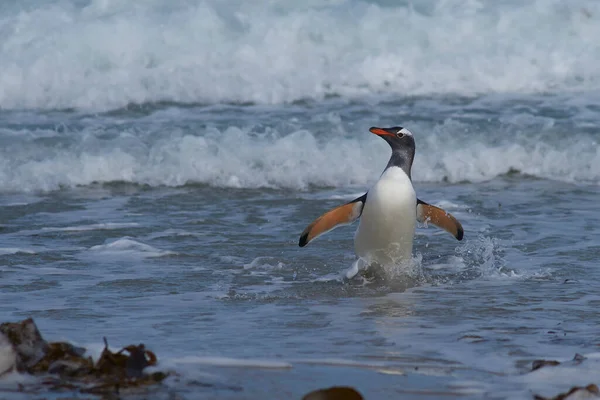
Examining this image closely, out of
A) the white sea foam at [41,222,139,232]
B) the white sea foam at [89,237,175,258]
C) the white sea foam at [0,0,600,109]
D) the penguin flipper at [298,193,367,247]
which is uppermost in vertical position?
the white sea foam at [0,0,600,109]

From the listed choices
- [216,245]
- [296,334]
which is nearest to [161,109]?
[216,245]

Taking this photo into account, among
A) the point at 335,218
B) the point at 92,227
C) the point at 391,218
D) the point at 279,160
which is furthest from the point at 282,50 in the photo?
the point at 391,218

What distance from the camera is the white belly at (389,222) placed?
269 inches

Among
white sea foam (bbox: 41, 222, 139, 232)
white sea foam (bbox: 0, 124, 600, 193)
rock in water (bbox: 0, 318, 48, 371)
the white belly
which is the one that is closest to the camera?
rock in water (bbox: 0, 318, 48, 371)

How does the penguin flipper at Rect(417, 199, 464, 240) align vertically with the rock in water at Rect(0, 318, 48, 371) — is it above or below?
above

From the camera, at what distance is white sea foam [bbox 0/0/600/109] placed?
15.1 meters

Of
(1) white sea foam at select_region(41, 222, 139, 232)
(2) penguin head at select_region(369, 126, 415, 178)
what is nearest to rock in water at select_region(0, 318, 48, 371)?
(2) penguin head at select_region(369, 126, 415, 178)

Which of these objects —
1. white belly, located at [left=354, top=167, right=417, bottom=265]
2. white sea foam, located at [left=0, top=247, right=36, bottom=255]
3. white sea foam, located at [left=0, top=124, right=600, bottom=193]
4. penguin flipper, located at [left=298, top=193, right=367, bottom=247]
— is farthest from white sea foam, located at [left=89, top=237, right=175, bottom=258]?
white sea foam, located at [left=0, top=124, right=600, bottom=193]

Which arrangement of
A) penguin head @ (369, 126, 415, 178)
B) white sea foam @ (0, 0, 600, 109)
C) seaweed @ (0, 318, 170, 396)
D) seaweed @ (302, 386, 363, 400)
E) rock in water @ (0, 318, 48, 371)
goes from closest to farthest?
1. seaweed @ (302, 386, 363, 400)
2. seaweed @ (0, 318, 170, 396)
3. rock in water @ (0, 318, 48, 371)
4. penguin head @ (369, 126, 415, 178)
5. white sea foam @ (0, 0, 600, 109)

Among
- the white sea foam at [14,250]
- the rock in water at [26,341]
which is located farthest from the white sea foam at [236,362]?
the white sea foam at [14,250]

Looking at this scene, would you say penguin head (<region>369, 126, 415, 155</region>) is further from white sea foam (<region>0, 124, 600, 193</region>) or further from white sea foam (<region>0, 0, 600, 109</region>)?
white sea foam (<region>0, 0, 600, 109</region>)

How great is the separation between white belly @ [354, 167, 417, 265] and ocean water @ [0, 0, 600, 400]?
23 cm

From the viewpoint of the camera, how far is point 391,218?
269 inches

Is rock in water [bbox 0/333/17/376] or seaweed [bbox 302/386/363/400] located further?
rock in water [bbox 0/333/17/376]
